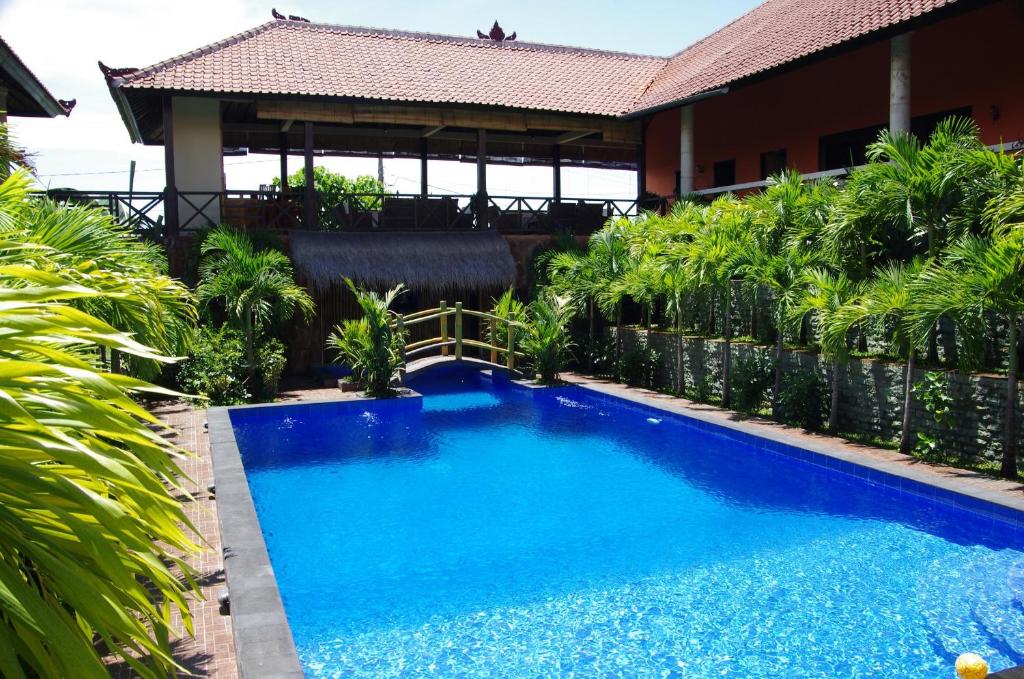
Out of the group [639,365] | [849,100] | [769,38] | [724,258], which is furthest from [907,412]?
[769,38]

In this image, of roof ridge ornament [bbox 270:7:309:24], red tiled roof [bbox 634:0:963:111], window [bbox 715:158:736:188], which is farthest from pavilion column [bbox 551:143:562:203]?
roof ridge ornament [bbox 270:7:309:24]

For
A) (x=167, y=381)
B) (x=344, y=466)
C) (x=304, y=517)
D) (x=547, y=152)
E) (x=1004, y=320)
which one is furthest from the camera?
(x=547, y=152)

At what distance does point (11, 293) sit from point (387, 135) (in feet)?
64.9

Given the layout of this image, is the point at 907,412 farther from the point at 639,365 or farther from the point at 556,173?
the point at 556,173

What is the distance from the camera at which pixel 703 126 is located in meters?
20.4

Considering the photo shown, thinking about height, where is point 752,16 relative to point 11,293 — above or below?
above

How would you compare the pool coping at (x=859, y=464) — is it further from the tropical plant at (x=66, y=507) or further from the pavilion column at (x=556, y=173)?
the pavilion column at (x=556, y=173)

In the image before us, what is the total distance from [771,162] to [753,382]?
26.5ft

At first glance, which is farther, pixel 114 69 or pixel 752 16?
pixel 752 16

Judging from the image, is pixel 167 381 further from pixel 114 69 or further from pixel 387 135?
pixel 387 135

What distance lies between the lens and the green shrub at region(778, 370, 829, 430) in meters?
10.9

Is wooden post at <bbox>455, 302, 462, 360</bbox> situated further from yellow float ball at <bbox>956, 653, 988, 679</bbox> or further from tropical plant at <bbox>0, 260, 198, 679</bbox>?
tropical plant at <bbox>0, 260, 198, 679</bbox>

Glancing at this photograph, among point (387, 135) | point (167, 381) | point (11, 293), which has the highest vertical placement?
point (387, 135)

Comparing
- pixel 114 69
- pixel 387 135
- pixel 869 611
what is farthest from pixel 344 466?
pixel 387 135
